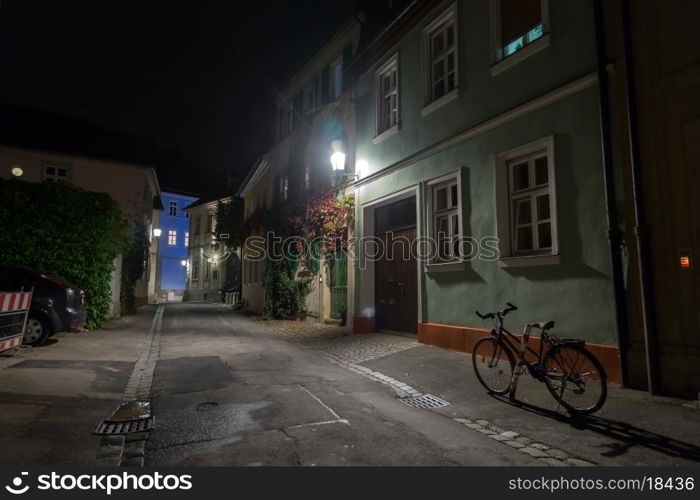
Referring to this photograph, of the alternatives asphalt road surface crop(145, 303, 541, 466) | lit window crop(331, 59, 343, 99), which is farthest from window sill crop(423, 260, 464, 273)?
lit window crop(331, 59, 343, 99)

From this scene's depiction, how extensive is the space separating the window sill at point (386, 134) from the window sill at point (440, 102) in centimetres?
100

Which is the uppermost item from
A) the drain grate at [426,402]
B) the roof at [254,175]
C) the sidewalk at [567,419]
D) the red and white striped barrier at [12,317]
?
the roof at [254,175]

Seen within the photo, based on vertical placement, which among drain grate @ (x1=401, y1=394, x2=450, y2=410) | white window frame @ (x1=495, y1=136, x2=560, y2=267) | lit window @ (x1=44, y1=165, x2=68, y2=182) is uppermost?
lit window @ (x1=44, y1=165, x2=68, y2=182)

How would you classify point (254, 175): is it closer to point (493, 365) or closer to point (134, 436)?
point (493, 365)

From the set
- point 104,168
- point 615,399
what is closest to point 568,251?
point 615,399

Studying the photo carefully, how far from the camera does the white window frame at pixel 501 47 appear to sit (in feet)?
23.4

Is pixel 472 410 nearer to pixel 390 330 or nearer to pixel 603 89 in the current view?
pixel 603 89

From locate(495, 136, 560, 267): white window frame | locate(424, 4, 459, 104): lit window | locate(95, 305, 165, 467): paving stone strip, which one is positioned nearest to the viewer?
locate(95, 305, 165, 467): paving stone strip

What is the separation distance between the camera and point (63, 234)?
11570 mm

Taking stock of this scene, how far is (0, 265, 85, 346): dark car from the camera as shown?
883 cm

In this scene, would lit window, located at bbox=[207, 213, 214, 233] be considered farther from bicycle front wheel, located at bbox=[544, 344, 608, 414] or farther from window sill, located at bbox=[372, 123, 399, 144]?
bicycle front wheel, located at bbox=[544, 344, 608, 414]

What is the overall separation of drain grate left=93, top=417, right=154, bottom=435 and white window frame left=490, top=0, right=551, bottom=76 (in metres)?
7.60

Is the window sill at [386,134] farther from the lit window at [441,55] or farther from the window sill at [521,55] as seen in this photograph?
the window sill at [521,55]

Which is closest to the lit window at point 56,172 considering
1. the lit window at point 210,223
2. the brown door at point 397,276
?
the brown door at point 397,276
